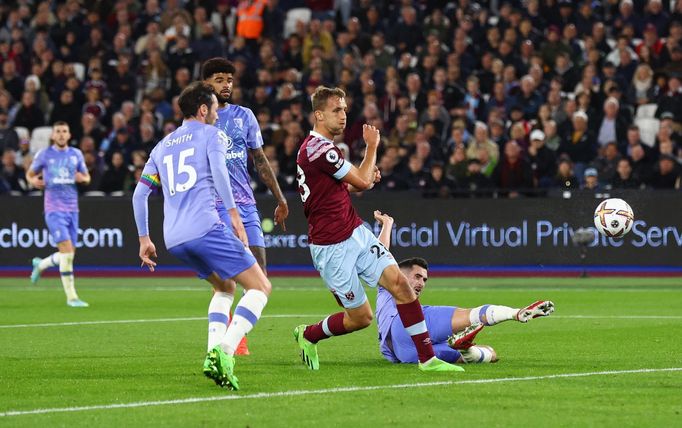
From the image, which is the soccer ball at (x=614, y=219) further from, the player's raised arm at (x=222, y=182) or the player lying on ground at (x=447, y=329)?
the player's raised arm at (x=222, y=182)

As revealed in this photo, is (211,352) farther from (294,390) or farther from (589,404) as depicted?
(589,404)

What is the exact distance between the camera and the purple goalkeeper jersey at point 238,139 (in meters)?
12.4

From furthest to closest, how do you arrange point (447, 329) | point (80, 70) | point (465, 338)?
point (80, 70)
point (447, 329)
point (465, 338)

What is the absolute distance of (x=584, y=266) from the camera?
24.5 m

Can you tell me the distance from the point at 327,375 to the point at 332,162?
1627mm

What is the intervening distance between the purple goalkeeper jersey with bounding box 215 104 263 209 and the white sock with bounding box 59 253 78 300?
740cm

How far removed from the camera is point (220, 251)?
31.6 feet

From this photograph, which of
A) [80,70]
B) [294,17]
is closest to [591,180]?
[294,17]

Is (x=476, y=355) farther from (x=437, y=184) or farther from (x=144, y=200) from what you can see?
(x=437, y=184)

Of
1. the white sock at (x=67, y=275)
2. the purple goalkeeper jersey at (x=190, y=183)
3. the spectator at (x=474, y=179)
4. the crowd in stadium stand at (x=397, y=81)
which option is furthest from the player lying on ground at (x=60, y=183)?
the purple goalkeeper jersey at (x=190, y=183)

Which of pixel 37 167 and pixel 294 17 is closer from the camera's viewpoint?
pixel 37 167

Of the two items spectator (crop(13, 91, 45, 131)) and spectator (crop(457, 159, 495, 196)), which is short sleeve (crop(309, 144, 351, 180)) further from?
spectator (crop(13, 91, 45, 131))

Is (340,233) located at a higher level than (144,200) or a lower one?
lower

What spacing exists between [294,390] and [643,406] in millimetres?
2389
